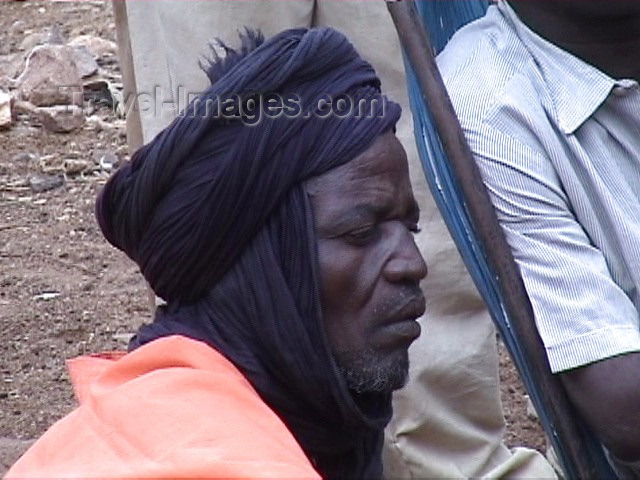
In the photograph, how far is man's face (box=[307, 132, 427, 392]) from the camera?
223 cm

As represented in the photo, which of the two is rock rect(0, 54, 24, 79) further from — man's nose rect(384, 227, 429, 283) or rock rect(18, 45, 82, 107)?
man's nose rect(384, 227, 429, 283)

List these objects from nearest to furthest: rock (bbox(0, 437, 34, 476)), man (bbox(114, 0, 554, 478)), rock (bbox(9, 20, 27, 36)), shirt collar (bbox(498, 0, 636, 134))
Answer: shirt collar (bbox(498, 0, 636, 134))
man (bbox(114, 0, 554, 478))
rock (bbox(0, 437, 34, 476))
rock (bbox(9, 20, 27, 36))

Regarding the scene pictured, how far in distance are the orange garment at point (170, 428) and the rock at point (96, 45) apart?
556cm

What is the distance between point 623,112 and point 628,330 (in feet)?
1.39

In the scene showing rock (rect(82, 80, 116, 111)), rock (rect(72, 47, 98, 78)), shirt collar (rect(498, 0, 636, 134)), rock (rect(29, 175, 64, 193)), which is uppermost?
shirt collar (rect(498, 0, 636, 134))

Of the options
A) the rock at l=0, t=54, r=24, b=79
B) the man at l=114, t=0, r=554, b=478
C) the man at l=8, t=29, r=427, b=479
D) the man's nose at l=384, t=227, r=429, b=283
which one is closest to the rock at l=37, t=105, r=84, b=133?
the rock at l=0, t=54, r=24, b=79

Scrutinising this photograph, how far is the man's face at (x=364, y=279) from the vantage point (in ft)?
7.33

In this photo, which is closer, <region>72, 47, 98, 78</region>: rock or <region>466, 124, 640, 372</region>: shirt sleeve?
<region>466, 124, 640, 372</region>: shirt sleeve

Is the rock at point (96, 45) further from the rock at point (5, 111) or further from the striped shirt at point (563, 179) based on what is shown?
the striped shirt at point (563, 179)

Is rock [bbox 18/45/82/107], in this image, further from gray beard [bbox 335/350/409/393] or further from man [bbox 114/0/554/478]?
gray beard [bbox 335/350/409/393]

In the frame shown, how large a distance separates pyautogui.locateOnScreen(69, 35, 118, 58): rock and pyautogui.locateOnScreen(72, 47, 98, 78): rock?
32 centimetres

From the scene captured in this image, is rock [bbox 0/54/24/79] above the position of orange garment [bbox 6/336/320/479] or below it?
below

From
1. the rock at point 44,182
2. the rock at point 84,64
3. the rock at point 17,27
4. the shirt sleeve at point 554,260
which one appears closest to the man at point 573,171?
the shirt sleeve at point 554,260

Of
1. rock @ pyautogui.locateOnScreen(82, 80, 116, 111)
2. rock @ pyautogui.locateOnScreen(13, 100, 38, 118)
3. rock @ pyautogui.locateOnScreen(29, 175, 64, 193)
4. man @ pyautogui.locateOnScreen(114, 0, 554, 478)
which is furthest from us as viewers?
rock @ pyautogui.locateOnScreen(82, 80, 116, 111)
